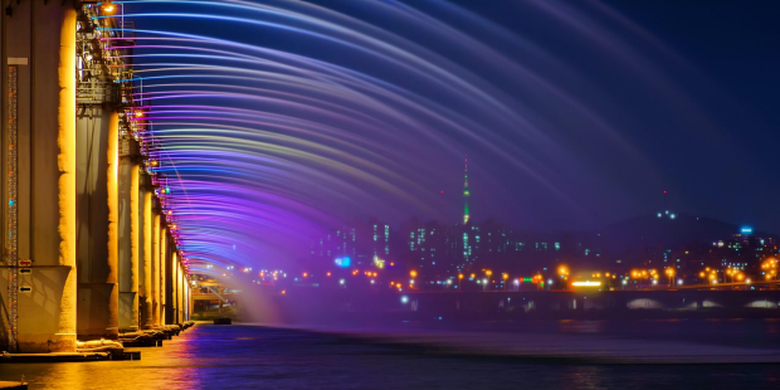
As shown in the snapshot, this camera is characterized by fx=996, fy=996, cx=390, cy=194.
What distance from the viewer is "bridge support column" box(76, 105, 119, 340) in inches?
2173

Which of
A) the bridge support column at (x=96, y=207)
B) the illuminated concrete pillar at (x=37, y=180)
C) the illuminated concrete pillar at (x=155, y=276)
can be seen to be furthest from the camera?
the illuminated concrete pillar at (x=155, y=276)

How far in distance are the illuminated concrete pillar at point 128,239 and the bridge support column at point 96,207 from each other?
527 inches

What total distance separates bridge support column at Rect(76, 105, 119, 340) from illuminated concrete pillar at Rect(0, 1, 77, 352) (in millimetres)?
16834

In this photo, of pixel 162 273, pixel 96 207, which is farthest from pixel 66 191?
pixel 162 273

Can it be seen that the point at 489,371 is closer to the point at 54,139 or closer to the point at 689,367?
the point at 689,367

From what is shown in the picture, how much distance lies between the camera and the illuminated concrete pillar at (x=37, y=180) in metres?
37.7

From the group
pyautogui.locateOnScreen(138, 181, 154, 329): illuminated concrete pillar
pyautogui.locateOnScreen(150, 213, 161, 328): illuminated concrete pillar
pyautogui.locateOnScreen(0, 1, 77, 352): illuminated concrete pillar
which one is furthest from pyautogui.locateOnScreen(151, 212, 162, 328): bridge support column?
pyautogui.locateOnScreen(0, 1, 77, 352): illuminated concrete pillar

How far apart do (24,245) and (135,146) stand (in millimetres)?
32840

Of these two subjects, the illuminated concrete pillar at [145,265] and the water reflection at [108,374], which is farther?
the illuminated concrete pillar at [145,265]

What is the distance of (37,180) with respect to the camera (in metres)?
Answer: 38.1

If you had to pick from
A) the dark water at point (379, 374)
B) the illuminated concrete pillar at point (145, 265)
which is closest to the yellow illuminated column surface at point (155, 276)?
the illuminated concrete pillar at point (145, 265)

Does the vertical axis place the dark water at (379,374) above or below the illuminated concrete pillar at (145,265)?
below

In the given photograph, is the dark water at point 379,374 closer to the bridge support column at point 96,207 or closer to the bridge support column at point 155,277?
the bridge support column at point 96,207

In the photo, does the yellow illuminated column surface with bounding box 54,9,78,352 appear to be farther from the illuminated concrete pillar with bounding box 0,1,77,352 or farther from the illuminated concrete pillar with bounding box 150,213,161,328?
the illuminated concrete pillar with bounding box 150,213,161,328
